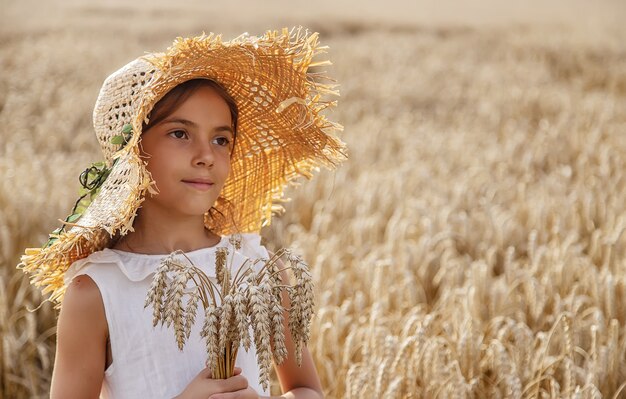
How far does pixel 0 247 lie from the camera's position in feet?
11.7

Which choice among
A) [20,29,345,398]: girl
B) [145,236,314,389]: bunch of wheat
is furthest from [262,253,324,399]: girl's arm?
[145,236,314,389]: bunch of wheat

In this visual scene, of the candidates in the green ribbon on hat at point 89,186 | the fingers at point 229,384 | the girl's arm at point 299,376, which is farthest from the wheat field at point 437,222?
the green ribbon on hat at point 89,186

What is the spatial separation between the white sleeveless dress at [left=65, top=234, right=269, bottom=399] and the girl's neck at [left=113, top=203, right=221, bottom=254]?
0.10 metres

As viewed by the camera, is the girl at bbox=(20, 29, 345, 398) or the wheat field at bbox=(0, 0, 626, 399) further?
the wheat field at bbox=(0, 0, 626, 399)

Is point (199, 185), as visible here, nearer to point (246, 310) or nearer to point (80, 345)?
point (80, 345)

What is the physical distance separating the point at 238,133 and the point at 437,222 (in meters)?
2.25

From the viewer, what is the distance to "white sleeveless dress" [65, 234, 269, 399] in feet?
5.09

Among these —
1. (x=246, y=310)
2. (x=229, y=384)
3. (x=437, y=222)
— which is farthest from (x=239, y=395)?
(x=437, y=222)

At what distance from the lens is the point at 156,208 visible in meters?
1.70

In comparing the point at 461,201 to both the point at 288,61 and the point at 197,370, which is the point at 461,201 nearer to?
the point at 288,61

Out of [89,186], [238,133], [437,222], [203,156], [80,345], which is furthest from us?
[437,222]

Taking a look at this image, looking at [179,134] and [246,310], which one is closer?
[246,310]

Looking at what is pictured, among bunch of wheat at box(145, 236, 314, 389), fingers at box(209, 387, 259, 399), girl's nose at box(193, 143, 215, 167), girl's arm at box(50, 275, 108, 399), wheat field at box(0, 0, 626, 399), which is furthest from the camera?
wheat field at box(0, 0, 626, 399)

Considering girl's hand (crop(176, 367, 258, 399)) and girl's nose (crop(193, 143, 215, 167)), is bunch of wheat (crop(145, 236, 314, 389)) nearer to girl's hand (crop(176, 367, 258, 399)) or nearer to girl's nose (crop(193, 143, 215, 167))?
girl's hand (crop(176, 367, 258, 399))
